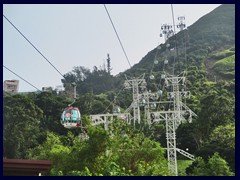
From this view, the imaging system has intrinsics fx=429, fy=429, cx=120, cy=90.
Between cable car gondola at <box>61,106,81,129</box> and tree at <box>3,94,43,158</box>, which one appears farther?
tree at <box>3,94,43,158</box>

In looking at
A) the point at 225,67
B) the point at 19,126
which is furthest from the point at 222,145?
the point at 225,67

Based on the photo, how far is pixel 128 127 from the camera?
9.55m

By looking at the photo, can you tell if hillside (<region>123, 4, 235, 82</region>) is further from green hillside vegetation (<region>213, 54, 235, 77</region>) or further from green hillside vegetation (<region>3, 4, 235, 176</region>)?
green hillside vegetation (<region>213, 54, 235, 77</region>)

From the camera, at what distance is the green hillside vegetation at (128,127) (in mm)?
7328

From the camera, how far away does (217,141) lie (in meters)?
11.1

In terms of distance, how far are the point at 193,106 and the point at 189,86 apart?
4.15 metres

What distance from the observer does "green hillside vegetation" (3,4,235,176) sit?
24.0ft

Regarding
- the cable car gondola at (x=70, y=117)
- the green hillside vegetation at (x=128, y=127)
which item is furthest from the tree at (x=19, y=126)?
the cable car gondola at (x=70, y=117)

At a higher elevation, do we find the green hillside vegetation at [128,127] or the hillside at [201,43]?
the hillside at [201,43]

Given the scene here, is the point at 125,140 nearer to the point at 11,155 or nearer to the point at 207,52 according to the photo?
the point at 11,155

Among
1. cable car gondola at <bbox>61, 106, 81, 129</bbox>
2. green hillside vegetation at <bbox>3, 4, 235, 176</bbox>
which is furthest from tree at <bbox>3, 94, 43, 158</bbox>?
cable car gondola at <bbox>61, 106, 81, 129</bbox>

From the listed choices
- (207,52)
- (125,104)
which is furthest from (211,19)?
(125,104)

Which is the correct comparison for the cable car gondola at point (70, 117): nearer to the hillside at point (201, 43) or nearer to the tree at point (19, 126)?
the tree at point (19, 126)

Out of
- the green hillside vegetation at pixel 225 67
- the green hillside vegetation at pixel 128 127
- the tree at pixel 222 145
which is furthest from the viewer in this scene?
the green hillside vegetation at pixel 225 67
